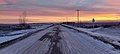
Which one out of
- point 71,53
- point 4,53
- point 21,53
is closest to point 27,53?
point 21,53

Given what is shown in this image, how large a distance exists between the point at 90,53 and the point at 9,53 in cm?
459

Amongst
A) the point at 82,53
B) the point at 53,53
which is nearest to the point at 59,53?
the point at 53,53

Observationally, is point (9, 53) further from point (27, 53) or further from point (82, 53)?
point (82, 53)

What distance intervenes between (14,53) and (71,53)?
323cm

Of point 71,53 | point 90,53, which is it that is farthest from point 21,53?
point 90,53

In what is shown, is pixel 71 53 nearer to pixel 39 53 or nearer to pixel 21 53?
pixel 39 53

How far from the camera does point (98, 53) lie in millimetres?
15945

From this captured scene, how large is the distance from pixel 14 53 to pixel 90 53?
430 centimetres

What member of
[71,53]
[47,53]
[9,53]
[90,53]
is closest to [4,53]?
[9,53]

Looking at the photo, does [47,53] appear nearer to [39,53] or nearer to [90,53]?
[39,53]

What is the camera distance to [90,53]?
1579 centimetres

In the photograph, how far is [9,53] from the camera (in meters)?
15.5

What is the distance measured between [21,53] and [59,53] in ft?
7.02

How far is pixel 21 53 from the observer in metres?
15.5
